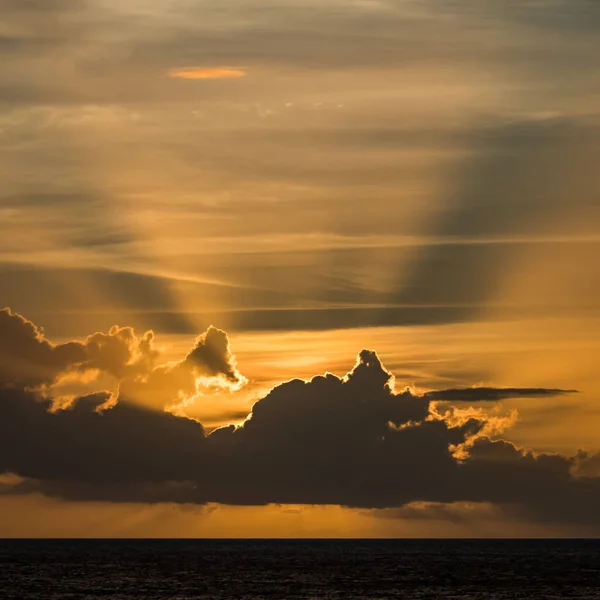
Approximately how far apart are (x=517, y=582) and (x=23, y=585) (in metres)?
74.4

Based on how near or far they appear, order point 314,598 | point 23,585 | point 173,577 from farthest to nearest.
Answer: point 173,577 < point 23,585 < point 314,598

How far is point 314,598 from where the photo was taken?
14562cm

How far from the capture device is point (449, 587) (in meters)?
168

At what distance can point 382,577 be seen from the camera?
19662 cm

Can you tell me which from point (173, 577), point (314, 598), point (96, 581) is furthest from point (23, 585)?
point (314, 598)

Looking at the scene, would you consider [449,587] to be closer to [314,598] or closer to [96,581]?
[314,598]

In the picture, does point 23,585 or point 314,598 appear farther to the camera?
point 23,585

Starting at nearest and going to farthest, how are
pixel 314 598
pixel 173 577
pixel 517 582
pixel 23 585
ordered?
pixel 314 598, pixel 23 585, pixel 517 582, pixel 173 577

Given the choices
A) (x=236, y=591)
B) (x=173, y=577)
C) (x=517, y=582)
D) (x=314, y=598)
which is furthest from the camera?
(x=173, y=577)

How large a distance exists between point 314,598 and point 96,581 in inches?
1964

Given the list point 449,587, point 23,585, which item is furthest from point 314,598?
point 23,585

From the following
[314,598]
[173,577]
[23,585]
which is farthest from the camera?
[173,577]

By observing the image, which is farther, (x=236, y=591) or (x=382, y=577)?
(x=382, y=577)

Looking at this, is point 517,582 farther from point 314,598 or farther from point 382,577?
point 314,598
